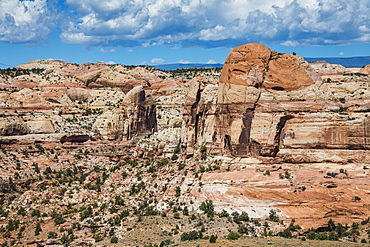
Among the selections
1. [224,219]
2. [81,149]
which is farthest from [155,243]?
[81,149]

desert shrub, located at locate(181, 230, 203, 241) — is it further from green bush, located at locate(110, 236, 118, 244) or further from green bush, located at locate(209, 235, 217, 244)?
green bush, located at locate(110, 236, 118, 244)

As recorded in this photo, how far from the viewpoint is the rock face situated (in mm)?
53125

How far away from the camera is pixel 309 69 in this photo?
6116cm

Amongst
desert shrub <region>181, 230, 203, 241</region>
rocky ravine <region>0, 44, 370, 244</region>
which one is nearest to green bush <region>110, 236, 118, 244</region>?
rocky ravine <region>0, 44, 370, 244</region>

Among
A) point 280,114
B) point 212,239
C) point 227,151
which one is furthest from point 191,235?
point 280,114

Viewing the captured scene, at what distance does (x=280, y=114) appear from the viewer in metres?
→ 56.5

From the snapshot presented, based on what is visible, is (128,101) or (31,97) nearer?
(128,101)

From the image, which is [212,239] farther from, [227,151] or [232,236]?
[227,151]

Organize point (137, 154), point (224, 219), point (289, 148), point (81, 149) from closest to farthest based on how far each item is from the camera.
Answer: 1. point (224, 219)
2. point (289, 148)
3. point (137, 154)
4. point (81, 149)

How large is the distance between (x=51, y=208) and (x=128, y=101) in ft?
77.2

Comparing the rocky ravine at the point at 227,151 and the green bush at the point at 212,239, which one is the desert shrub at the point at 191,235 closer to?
the rocky ravine at the point at 227,151

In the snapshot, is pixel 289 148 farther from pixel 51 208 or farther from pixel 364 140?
pixel 51 208

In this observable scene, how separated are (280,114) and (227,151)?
7795 mm

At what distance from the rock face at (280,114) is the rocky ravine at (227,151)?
11 cm
